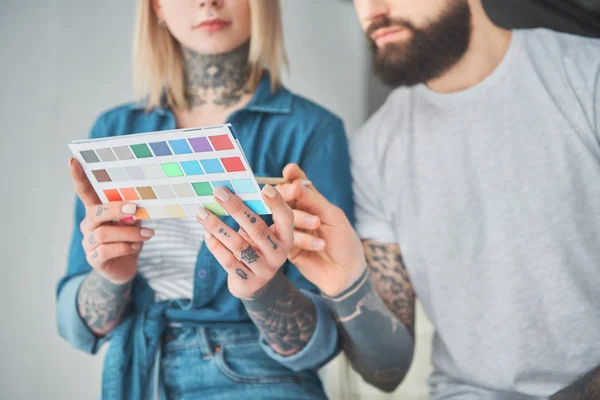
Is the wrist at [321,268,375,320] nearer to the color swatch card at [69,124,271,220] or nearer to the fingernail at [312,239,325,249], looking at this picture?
the fingernail at [312,239,325,249]

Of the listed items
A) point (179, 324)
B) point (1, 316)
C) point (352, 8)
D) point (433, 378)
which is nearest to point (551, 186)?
point (433, 378)

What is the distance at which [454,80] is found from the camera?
954 millimetres

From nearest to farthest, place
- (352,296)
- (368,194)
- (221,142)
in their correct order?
(221,142) → (352,296) → (368,194)

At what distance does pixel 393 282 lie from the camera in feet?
3.22

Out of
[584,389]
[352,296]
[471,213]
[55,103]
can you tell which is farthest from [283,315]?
[55,103]

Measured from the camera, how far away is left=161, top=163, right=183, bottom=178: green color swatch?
2.47ft

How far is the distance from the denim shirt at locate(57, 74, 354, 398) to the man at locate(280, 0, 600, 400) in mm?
54

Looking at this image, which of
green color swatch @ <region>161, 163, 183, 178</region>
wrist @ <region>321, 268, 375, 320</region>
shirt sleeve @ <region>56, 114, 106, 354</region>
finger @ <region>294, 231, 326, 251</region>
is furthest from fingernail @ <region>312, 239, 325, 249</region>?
shirt sleeve @ <region>56, 114, 106, 354</region>

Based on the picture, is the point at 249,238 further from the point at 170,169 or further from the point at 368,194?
the point at 368,194

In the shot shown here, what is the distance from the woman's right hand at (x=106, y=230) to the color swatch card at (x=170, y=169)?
1 centimetres

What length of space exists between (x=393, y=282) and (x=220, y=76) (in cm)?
46

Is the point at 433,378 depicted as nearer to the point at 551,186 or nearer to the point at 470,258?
the point at 470,258

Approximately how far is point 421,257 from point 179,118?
0.49m

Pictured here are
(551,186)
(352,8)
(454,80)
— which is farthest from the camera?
(352,8)
